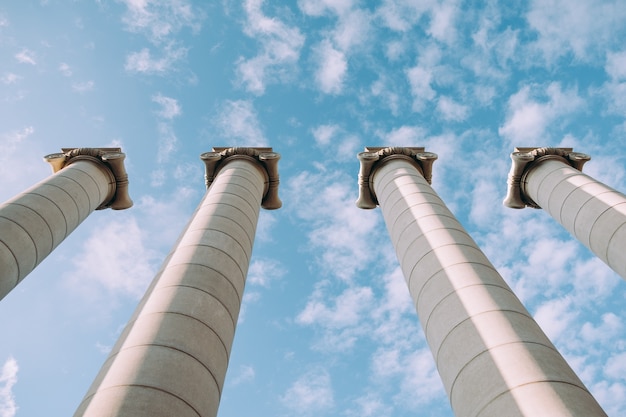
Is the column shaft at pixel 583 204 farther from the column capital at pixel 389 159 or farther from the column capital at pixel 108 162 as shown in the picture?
the column capital at pixel 108 162

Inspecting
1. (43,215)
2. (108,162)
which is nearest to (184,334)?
(43,215)

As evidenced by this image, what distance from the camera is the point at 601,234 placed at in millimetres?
35656

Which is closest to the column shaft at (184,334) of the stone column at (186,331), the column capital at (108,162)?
the stone column at (186,331)

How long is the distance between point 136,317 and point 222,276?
15.1 ft

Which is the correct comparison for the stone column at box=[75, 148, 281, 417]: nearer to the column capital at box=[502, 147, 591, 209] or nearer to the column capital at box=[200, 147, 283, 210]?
the column capital at box=[200, 147, 283, 210]

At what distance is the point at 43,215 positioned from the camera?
113ft

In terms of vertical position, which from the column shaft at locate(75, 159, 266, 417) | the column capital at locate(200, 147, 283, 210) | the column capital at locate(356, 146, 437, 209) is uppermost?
the column capital at locate(356, 146, 437, 209)

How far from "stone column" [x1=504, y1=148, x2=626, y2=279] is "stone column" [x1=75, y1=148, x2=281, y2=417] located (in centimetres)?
2317

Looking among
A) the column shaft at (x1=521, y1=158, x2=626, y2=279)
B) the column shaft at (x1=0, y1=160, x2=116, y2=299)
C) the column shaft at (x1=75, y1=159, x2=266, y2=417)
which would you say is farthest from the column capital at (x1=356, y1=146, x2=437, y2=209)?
the column shaft at (x1=0, y1=160, x2=116, y2=299)

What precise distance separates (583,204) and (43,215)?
3740 centimetres

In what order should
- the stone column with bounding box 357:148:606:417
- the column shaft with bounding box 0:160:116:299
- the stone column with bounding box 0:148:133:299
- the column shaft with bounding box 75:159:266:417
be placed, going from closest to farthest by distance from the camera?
the column shaft with bounding box 75:159:266:417, the stone column with bounding box 357:148:606:417, the column shaft with bounding box 0:160:116:299, the stone column with bounding box 0:148:133:299

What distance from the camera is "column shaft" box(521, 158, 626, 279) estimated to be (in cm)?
3430

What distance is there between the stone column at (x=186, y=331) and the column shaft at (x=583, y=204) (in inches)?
911

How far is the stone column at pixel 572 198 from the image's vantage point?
114ft
